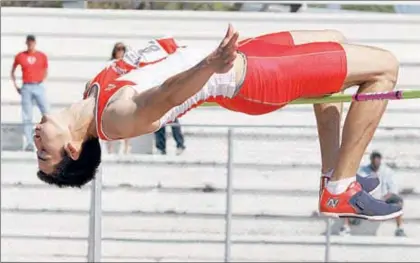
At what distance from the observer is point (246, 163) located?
9.36m

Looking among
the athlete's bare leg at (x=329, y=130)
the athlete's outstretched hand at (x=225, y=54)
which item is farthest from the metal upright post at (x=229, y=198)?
the athlete's outstretched hand at (x=225, y=54)

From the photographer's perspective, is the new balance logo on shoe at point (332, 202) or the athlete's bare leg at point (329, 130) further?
the athlete's bare leg at point (329, 130)

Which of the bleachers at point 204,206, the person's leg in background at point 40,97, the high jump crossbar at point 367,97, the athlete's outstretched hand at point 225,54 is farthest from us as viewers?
the person's leg in background at point 40,97

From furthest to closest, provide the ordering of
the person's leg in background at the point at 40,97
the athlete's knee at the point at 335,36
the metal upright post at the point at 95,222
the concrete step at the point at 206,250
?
the person's leg in background at the point at 40,97 < the concrete step at the point at 206,250 < the metal upright post at the point at 95,222 < the athlete's knee at the point at 335,36

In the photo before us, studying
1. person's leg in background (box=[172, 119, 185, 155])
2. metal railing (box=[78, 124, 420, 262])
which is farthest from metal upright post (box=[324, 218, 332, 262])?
person's leg in background (box=[172, 119, 185, 155])

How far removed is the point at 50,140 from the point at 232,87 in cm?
84

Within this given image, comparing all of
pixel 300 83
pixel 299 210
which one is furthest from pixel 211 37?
pixel 300 83

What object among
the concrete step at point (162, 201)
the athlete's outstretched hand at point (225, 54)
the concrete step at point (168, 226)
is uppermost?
the athlete's outstretched hand at point (225, 54)

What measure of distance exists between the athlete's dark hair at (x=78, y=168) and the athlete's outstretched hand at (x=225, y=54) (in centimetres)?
100

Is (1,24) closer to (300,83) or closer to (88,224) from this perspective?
(88,224)

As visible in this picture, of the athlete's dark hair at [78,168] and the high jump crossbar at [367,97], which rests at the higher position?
the high jump crossbar at [367,97]

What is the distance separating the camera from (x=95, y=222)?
888cm

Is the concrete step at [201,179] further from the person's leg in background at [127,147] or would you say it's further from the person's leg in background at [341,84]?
the person's leg in background at [341,84]

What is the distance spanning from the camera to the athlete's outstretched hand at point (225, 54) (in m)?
4.30
